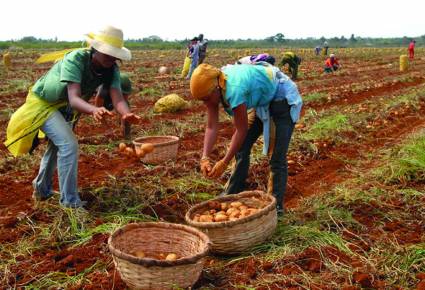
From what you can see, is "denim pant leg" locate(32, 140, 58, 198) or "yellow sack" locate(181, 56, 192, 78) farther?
"yellow sack" locate(181, 56, 192, 78)

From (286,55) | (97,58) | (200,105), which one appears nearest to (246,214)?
(97,58)

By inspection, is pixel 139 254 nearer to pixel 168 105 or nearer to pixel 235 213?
pixel 235 213

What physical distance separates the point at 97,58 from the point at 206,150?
1.07m

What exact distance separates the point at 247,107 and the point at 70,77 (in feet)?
4.29

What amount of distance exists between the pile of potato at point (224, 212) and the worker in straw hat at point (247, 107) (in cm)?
24

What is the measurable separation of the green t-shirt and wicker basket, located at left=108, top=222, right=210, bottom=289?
4.13 ft

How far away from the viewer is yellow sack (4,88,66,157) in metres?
3.77

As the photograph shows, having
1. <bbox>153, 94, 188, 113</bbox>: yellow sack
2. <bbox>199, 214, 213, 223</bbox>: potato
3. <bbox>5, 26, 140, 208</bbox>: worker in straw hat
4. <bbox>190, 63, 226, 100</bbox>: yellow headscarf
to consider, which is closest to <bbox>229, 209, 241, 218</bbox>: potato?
<bbox>199, 214, 213, 223</bbox>: potato

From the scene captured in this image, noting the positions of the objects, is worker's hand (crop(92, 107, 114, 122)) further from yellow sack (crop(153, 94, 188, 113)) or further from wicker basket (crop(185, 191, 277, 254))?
yellow sack (crop(153, 94, 188, 113))

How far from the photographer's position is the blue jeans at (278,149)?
3611 millimetres

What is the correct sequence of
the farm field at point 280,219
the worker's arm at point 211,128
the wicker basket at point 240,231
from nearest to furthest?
the farm field at point 280,219 → the wicker basket at point 240,231 → the worker's arm at point 211,128

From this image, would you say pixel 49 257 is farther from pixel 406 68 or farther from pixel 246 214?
pixel 406 68

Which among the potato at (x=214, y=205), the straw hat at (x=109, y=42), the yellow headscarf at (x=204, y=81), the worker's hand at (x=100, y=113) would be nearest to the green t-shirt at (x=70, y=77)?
the straw hat at (x=109, y=42)

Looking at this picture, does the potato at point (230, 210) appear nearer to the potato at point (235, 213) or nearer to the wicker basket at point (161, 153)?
the potato at point (235, 213)
